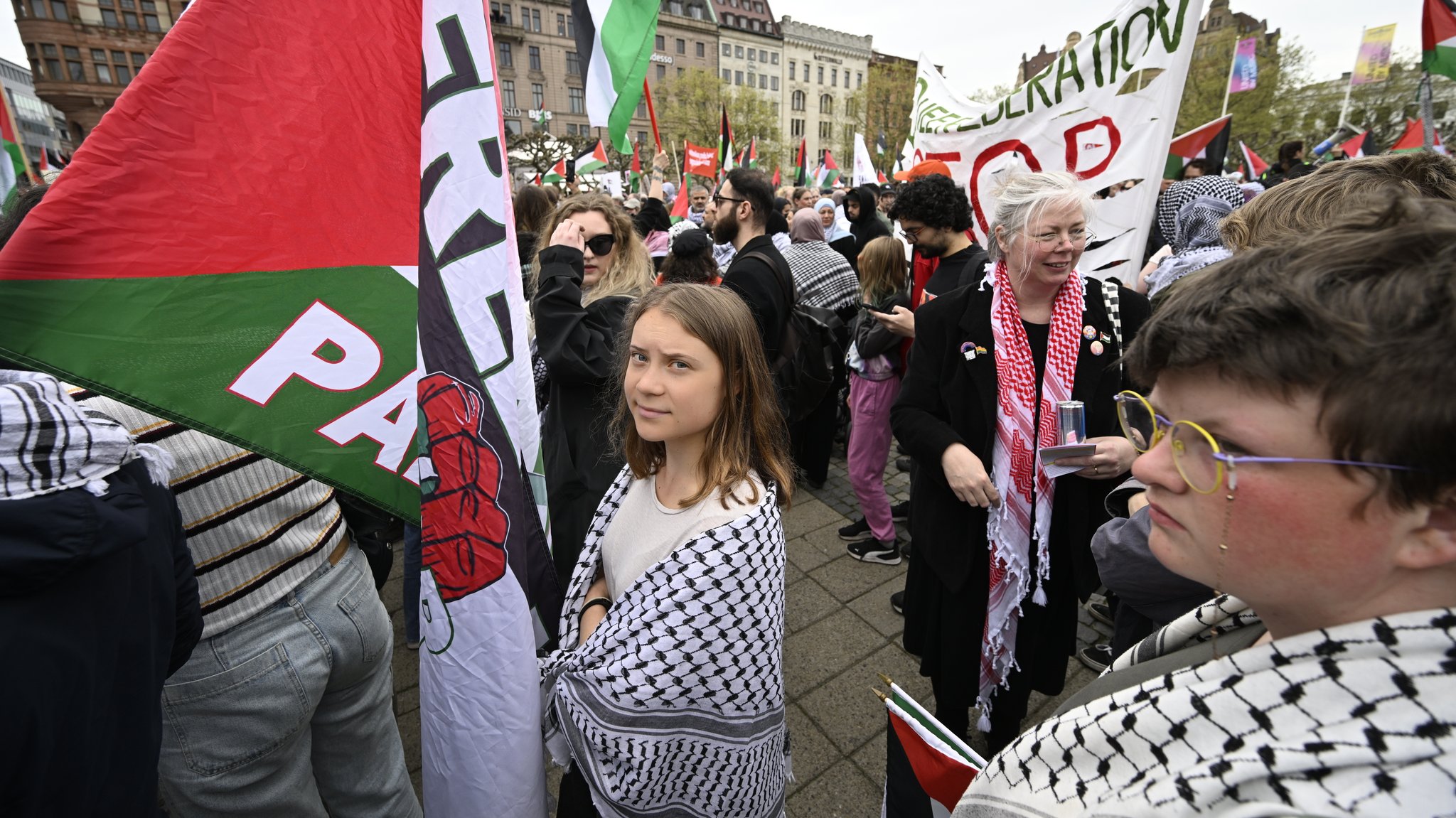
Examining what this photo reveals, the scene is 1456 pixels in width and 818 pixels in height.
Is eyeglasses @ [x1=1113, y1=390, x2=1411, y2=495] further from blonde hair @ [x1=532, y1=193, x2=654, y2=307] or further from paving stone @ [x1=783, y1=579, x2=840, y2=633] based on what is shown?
paving stone @ [x1=783, y1=579, x2=840, y2=633]

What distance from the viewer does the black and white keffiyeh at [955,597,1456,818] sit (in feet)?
1.73

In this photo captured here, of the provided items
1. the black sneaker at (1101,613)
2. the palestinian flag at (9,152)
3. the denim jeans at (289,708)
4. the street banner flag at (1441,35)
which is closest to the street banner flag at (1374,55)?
the street banner flag at (1441,35)

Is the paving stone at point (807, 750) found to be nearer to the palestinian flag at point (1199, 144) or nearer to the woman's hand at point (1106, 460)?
the woman's hand at point (1106, 460)

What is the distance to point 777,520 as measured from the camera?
1631 millimetres

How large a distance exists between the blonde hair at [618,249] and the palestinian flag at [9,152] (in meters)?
5.20

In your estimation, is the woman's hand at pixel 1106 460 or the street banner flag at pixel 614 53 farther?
the street banner flag at pixel 614 53

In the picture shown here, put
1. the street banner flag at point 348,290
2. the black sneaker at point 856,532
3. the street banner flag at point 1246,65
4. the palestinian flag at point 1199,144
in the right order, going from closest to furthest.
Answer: the street banner flag at point 348,290, the black sneaker at point 856,532, the palestinian flag at point 1199,144, the street banner flag at point 1246,65

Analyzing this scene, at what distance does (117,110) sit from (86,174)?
120mm

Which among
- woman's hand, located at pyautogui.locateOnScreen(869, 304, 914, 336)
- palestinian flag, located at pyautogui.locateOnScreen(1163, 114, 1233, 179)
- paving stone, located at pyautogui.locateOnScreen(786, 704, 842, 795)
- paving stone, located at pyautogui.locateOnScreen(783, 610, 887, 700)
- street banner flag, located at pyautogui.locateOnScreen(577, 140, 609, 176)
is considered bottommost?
paving stone, located at pyautogui.locateOnScreen(786, 704, 842, 795)

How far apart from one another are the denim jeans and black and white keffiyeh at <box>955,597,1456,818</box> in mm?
1581

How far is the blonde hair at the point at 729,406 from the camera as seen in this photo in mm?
1637

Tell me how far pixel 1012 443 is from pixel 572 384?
1567mm

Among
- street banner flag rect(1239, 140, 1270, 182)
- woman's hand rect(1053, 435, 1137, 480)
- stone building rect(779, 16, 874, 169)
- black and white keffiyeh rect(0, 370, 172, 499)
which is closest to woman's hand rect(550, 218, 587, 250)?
black and white keffiyeh rect(0, 370, 172, 499)

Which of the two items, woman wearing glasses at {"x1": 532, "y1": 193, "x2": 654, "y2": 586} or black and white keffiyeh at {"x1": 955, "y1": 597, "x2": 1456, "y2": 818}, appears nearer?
black and white keffiyeh at {"x1": 955, "y1": 597, "x2": 1456, "y2": 818}
